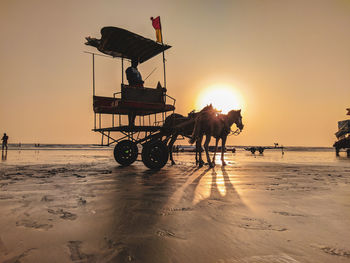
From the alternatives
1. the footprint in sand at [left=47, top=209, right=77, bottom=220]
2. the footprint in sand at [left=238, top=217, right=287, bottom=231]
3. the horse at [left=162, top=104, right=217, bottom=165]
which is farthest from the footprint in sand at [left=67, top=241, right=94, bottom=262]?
the horse at [left=162, top=104, right=217, bottom=165]

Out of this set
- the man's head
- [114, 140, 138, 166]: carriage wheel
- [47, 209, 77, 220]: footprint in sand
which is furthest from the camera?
[114, 140, 138, 166]: carriage wheel

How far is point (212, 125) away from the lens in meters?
10.9

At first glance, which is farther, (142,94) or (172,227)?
(142,94)

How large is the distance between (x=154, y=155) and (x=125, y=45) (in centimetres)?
431

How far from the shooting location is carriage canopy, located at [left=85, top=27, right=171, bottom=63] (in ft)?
28.1

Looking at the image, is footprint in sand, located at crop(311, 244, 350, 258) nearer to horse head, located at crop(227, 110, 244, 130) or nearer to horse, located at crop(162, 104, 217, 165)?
horse, located at crop(162, 104, 217, 165)

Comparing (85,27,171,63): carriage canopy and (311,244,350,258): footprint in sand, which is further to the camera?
(85,27,171,63): carriage canopy

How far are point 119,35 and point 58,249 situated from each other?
8042 mm

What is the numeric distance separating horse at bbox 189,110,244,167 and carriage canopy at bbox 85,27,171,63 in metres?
3.36

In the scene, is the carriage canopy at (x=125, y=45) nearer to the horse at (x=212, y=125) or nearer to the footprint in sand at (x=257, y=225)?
the horse at (x=212, y=125)

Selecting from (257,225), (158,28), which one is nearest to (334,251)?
(257,225)

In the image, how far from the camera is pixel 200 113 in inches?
421

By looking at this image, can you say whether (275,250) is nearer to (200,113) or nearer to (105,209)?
(105,209)

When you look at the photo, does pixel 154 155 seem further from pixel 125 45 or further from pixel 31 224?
pixel 31 224
